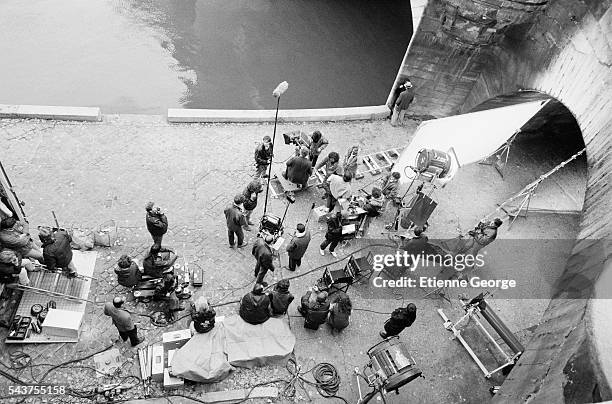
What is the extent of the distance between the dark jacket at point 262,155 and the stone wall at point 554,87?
5670 millimetres

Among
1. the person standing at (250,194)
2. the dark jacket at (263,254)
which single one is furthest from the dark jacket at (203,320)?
the person standing at (250,194)

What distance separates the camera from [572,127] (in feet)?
52.4

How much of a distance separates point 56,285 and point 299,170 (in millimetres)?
5779

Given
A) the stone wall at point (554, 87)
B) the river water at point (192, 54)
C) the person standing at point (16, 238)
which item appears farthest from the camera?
the river water at point (192, 54)

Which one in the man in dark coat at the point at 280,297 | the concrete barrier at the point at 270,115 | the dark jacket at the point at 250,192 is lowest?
the man in dark coat at the point at 280,297

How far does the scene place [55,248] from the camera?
932 centimetres

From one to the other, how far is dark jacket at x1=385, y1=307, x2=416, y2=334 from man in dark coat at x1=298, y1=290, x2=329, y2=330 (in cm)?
127

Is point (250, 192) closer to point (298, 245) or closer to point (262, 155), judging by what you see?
point (298, 245)

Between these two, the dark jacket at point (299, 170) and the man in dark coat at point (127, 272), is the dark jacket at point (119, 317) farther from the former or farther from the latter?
the dark jacket at point (299, 170)

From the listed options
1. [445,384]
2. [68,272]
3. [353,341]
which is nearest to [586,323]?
[445,384]

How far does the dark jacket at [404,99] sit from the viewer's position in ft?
47.8

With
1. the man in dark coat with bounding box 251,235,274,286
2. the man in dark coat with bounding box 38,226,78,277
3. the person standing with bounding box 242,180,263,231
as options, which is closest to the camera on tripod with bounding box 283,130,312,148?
the person standing with bounding box 242,180,263,231

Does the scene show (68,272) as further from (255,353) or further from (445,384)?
(445,384)

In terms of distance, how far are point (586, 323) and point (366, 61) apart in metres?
13.9
